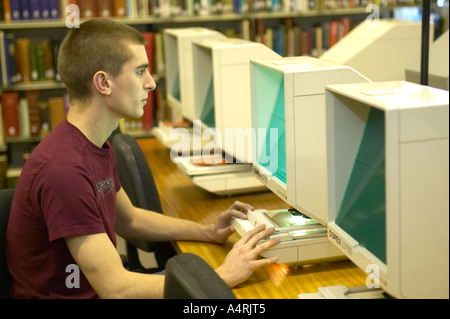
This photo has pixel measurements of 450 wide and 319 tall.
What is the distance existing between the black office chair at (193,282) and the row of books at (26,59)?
11.4 feet

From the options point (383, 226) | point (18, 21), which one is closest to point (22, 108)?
point (18, 21)

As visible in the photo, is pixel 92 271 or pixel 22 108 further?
pixel 22 108

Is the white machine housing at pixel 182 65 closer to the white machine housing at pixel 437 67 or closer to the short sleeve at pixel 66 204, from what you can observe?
the white machine housing at pixel 437 67

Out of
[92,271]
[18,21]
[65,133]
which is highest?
[18,21]

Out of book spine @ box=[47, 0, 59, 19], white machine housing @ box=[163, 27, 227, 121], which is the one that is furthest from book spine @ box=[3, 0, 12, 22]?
white machine housing @ box=[163, 27, 227, 121]

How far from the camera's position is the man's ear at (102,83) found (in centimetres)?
157

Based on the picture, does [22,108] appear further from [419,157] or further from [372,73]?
[419,157]

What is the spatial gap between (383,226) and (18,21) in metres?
3.61

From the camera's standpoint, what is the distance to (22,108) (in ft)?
14.2

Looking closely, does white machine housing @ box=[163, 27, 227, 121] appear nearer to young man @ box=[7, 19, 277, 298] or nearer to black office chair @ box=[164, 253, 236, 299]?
young man @ box=[7, 19, 277, 298]

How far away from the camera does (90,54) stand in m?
1.57

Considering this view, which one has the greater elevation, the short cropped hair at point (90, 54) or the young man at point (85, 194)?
the short cropped hair at point (90, 54)

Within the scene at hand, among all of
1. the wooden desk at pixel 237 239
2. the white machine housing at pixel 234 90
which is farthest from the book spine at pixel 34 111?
the white machine housing at pixel 234 90

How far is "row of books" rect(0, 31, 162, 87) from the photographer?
4.22m
